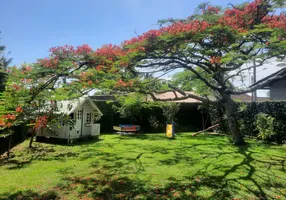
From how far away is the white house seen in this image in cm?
1266

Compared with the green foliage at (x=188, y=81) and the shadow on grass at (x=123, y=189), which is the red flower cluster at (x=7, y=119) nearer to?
the shadow on grass at (x=123, y=189)

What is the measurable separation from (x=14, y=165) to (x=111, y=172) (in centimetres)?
378

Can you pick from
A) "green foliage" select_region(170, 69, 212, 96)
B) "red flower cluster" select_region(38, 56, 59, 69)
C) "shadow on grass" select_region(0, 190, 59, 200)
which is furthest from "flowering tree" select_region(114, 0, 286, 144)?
"shadow on grass" select_region(0, 190, 59, 200)

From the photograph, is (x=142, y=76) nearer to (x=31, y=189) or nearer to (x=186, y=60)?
(x=186, y=60)

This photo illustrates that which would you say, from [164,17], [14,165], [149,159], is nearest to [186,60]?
[164,17]

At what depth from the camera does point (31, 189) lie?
535 centimetres

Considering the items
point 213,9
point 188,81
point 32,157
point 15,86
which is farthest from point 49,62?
point 188,81

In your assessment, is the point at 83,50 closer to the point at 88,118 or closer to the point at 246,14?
the point at 246,14

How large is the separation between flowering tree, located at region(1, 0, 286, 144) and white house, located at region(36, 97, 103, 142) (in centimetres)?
389

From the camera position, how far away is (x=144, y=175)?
21.1 ft

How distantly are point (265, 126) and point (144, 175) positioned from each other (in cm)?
951

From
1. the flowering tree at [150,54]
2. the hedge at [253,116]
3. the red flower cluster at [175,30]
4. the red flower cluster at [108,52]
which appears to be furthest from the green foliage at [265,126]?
the red flower cluster at [108,52]

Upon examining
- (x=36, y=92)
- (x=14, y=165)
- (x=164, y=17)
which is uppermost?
(x=164, y=17)

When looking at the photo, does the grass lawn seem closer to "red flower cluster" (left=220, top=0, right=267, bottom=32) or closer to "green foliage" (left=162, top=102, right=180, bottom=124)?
"red flower cluster" (left=220, top=0, right=267, bottom=32)
